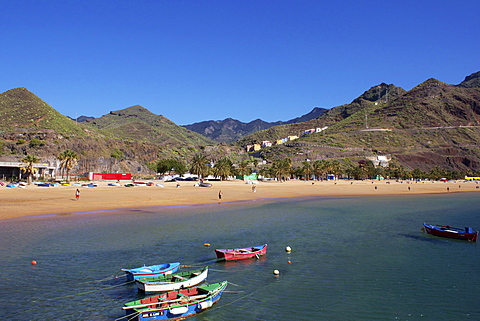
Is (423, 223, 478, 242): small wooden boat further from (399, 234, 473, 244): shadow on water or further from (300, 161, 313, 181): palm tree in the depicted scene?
(300, 161, 313, 181): palm tree

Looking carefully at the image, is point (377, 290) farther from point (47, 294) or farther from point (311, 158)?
point (311, 158)

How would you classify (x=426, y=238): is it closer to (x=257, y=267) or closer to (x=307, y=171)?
(x=257, y=267)

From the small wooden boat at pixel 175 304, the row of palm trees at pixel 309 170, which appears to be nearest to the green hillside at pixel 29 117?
the row of palm trees at pixel 309 170

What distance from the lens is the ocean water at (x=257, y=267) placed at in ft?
54.0

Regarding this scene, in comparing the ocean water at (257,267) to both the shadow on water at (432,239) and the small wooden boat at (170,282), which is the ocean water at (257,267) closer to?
the shadow on water at (432,239)

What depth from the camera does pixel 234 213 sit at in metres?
48.7

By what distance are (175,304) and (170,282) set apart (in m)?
2.80

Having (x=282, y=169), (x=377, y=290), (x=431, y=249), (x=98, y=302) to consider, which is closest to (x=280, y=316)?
(x=377, y=290)

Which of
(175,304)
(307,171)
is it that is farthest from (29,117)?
(175,304)

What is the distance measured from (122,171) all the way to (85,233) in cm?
11105

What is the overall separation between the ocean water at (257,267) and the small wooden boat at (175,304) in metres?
0.44

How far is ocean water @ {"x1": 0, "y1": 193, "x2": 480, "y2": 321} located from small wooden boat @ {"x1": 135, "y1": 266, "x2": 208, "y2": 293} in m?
0.87

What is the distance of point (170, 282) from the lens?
59.4 feet

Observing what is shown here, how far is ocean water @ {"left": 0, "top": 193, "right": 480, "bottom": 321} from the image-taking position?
16453 mm
